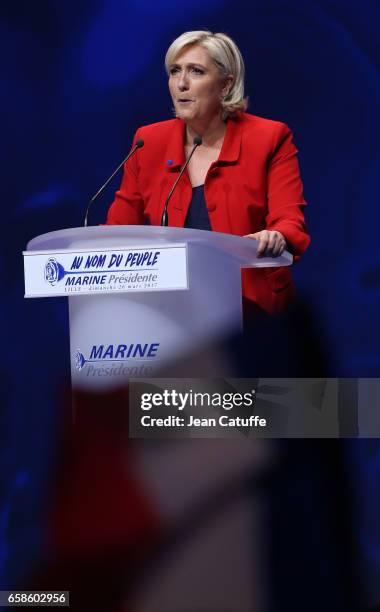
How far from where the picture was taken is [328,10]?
2.75m

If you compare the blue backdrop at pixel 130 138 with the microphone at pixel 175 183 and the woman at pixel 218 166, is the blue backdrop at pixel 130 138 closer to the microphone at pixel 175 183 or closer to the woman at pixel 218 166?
the woman at pixel 218 166

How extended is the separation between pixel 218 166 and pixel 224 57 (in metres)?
0.30

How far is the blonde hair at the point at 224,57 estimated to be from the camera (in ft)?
8.08

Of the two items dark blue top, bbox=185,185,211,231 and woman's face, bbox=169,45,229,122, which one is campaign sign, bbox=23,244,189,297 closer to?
dark blue top, bbox=185,185,211,231

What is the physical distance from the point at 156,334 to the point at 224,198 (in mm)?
440

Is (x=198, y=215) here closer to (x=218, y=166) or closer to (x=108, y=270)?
(x=218, y=166)

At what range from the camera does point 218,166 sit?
243 centimetres

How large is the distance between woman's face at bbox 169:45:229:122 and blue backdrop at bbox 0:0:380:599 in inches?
10.1

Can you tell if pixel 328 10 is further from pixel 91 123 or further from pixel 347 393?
pixel 347 393

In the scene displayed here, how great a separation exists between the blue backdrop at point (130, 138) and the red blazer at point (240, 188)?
211 mm

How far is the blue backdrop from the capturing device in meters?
2.71

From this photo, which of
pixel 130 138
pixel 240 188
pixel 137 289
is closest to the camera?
pixel 137 289

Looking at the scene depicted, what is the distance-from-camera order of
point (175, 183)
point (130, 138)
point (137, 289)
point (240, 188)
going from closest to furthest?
1. point (137, 289)
2. point (175, 183)
3. point (240, 188)
4. point (130, 138)

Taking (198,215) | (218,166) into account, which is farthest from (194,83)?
(198,215)
